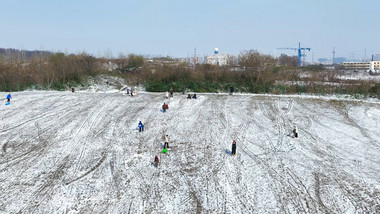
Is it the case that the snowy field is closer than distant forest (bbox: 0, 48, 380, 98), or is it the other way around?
the snowy field

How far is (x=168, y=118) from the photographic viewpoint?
3180 centimetres

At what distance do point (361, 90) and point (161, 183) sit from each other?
39.7 metres

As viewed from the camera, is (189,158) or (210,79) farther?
(210,79)

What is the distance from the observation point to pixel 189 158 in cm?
2227

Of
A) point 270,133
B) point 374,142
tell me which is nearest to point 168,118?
point 270,133

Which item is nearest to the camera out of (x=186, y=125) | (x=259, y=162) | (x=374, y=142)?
(x=259, y=162)

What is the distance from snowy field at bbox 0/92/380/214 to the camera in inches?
647

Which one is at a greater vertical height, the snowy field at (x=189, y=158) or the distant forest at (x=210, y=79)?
the distant forest at (x=210, y=79)

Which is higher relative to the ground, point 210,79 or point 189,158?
point 210,79

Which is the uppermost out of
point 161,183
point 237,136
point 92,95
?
point 92,95

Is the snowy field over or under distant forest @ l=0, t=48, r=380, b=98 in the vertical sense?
under

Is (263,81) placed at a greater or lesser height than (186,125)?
greater

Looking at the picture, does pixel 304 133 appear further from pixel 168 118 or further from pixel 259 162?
pixel 168 118

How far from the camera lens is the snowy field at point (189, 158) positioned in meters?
16.4
